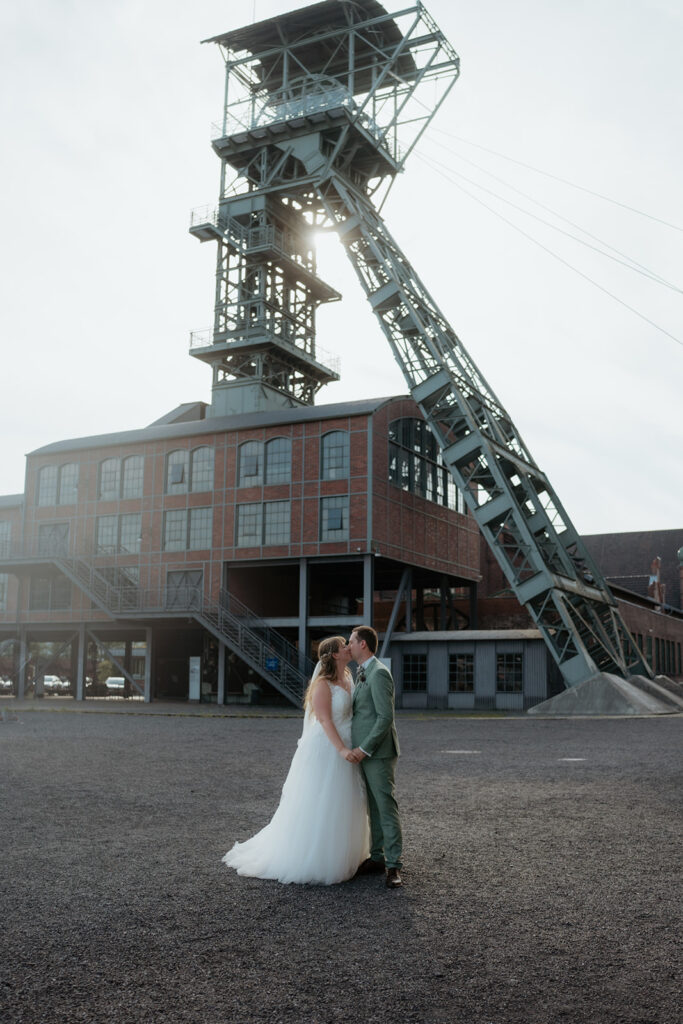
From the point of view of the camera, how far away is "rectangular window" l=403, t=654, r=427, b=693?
109 feet

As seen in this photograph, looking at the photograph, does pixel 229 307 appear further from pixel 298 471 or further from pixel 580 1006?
pixel 580 1006

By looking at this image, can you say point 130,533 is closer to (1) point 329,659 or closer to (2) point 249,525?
(2) point 249,525

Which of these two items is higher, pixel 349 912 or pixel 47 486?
pixel 47 486

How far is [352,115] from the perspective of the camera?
37.8 meters

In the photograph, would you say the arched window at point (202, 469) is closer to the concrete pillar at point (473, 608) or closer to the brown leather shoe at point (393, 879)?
the concrete pillar at point (473, 608)

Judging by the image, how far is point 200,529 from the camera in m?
35.2

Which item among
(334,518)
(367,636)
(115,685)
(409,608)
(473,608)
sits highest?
(334,518)

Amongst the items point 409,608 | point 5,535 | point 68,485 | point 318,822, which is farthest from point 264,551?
point 318,822

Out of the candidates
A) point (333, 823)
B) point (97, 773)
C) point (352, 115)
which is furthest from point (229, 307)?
point (333, 823)

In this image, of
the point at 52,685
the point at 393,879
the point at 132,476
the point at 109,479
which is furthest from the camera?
the point at 52,685

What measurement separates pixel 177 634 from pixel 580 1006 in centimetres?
3996

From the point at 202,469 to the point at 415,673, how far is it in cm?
1110

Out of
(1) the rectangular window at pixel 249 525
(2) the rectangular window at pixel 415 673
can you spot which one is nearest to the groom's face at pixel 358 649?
(2) the rectangular window at pixel 415 673

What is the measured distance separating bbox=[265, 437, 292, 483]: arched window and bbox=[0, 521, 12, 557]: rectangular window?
40.9 ft
